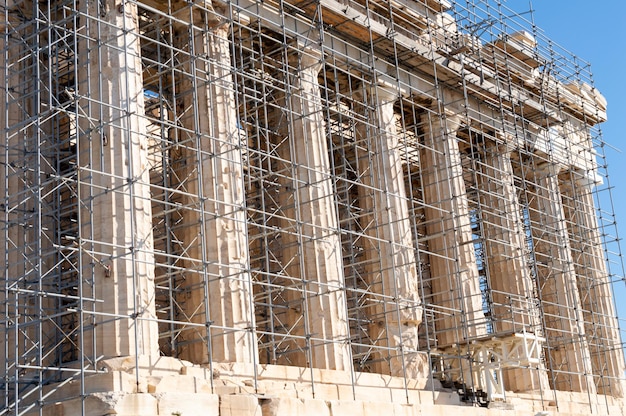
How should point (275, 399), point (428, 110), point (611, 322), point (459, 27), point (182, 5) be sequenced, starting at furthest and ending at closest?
1. point (611, 322)
2. point (459, 27)
3. point (428, 110)
4. point (182, 5)
5. point (275, 399)

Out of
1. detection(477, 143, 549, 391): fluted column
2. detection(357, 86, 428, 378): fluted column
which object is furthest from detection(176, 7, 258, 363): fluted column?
detection(477, 143, 549, 391): fluted column

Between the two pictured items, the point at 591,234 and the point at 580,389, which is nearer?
the point at 580,389

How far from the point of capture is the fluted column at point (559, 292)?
41.3 m

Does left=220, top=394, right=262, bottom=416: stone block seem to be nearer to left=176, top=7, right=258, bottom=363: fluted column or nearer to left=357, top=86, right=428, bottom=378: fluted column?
left=176, top=7, right=258, bottom=363: fluted column

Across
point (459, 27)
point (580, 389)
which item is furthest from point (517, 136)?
point (580, 389)

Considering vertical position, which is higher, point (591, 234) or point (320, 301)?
point (591, 234)

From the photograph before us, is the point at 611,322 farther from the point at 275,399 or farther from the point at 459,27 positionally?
the point at 275,399

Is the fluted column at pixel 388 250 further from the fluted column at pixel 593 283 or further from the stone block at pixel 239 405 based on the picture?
the fluted column at pixel 593 283

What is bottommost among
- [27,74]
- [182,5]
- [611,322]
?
[611,322]

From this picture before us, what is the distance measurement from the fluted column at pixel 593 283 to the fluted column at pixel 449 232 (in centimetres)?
807

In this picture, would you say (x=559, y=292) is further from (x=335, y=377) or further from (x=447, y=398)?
(x=335, y=377)

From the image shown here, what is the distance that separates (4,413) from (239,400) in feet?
17.1

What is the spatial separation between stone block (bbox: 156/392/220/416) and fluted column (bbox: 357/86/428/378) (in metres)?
9.83

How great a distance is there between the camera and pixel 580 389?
4141 centimetres
